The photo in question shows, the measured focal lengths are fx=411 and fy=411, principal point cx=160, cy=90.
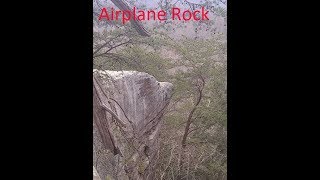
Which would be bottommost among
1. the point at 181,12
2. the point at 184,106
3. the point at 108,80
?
the point at 184,106

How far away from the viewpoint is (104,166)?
3971 millimetres

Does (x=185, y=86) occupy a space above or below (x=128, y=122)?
above

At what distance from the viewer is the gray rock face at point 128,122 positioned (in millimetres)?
3957

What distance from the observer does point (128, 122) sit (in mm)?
4125

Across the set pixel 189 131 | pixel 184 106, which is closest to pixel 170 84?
pixel 184 106

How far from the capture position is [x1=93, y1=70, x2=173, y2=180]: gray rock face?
13.0ft
